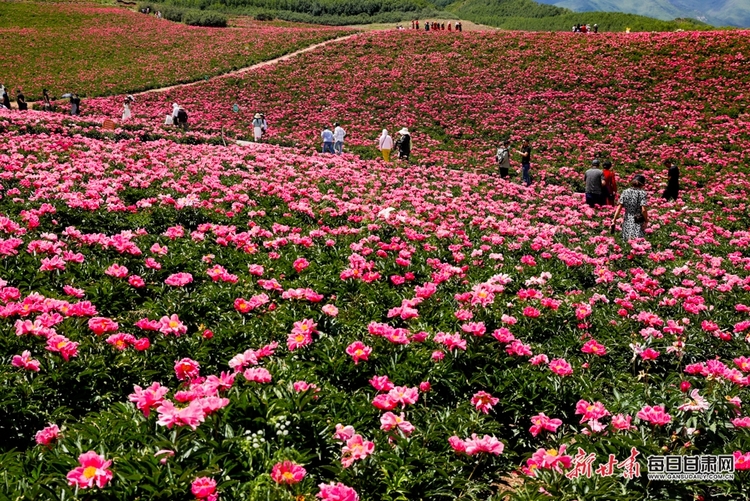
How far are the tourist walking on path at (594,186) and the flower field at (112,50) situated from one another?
3123 centimetres

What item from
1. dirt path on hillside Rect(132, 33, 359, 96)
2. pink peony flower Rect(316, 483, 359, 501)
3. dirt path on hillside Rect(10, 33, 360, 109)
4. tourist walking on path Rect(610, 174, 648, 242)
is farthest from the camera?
dirt path on hillside Rect(132, 33, 359, 96)

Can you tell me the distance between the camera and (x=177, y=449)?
2.64 m

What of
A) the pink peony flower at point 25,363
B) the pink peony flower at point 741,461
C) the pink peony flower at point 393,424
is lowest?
the pink peony flower at point 741,461

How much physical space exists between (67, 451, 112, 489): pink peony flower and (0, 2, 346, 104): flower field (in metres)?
36.3

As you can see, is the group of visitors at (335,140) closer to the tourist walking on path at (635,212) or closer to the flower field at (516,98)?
the flower field at (516,98)

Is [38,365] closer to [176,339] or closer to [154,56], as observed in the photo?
[176,339]

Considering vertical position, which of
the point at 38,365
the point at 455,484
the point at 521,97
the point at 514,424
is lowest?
the point at 514,424

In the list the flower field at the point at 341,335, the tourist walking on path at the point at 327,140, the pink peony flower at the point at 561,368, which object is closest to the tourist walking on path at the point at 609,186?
the flower field at the point at 341,335

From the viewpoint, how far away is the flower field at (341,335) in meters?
2.85

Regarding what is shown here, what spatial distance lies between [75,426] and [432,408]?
8.29 ft

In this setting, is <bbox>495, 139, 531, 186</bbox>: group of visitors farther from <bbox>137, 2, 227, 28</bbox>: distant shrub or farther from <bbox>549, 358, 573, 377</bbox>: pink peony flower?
<bbox>137, 2, 227, 28</bbox>: distant shrub

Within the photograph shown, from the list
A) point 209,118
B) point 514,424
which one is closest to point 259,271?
point 514,424

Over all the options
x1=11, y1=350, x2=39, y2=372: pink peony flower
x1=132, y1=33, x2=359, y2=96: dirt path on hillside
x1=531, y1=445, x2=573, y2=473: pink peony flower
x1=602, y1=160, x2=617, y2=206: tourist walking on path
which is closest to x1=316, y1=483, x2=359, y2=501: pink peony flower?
x1=531, y1=445, x2=573, y2=473: pink peony flower

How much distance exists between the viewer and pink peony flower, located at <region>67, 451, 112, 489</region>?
2.24 m
